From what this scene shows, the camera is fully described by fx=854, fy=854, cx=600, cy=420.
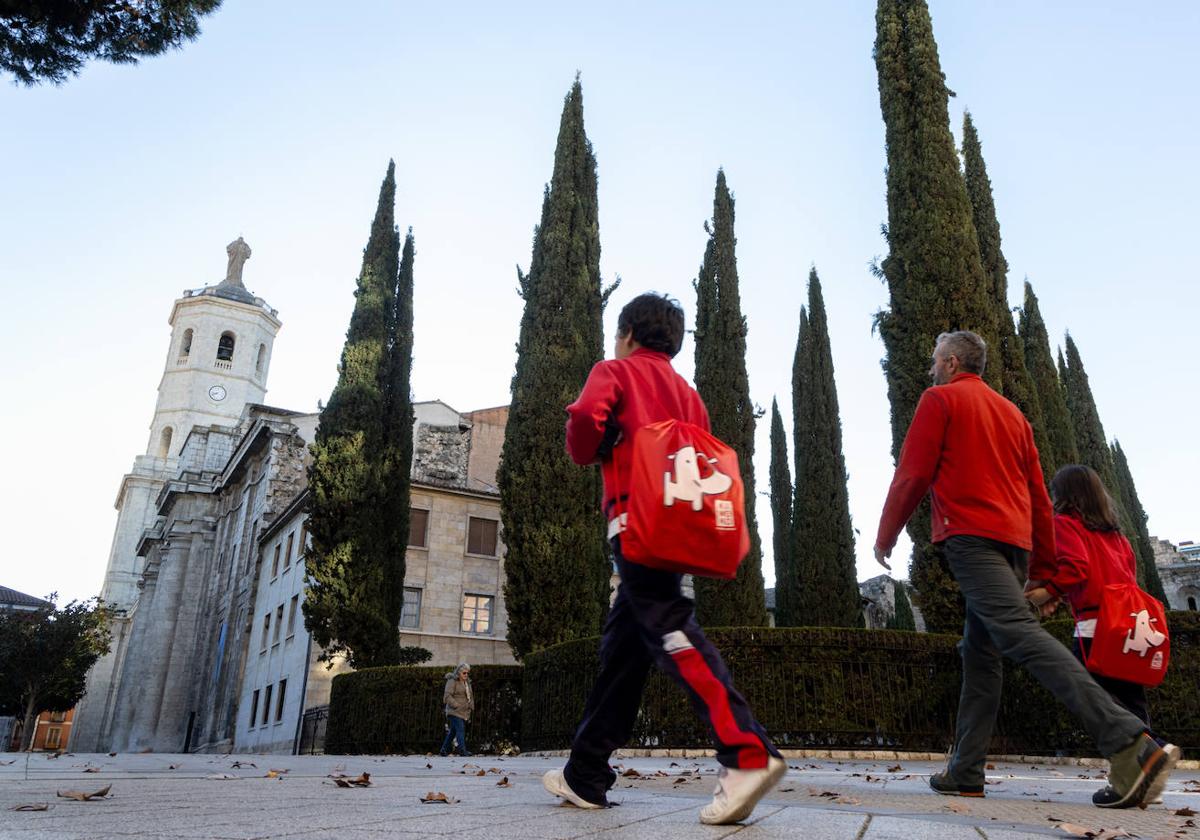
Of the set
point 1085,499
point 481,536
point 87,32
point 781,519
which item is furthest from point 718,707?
point 781,519

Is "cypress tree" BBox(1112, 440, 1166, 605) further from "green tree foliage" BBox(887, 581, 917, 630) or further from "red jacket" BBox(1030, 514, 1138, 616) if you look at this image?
"red jacket" BBox(1030, 514, 1138, 616)

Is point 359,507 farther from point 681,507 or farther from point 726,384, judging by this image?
point 681,507

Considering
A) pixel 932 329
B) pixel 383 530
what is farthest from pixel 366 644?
pixel 932 329

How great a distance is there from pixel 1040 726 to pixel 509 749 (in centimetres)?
881

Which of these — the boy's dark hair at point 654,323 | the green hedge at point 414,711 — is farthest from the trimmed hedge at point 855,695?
the boy's dark hair at point 654,323

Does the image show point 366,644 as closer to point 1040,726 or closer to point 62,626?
point 1040,726

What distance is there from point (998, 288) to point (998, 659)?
14.3 m

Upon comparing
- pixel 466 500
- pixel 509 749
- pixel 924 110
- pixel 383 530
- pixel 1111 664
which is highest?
pixel 924 110

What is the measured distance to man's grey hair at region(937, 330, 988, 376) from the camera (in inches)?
165

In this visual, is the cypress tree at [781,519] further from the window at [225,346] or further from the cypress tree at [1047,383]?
the window at [225,346]

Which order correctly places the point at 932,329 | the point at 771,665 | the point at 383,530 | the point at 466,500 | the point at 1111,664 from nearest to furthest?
the point at 1111,664
the point at 771,665
the point at 932,329
the point at 383,530
the point at 466,500

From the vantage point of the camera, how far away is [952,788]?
151 inches

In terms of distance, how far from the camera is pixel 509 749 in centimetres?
1480

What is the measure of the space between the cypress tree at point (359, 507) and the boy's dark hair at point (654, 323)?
20014 mm
